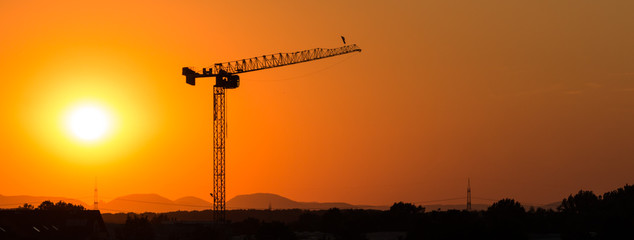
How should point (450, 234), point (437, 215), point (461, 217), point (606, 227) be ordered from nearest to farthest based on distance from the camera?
point (450, 234) < point (606, 227) < point (461, 217) < point (437, 215)

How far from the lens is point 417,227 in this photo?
167250mm

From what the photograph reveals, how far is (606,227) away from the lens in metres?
161

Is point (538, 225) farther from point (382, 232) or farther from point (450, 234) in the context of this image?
point (450, 234)

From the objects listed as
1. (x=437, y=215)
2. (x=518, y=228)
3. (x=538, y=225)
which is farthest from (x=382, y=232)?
(x=518, y=228)

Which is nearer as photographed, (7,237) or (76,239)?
(7,237)

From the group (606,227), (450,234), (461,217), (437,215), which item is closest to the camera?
(450,234)

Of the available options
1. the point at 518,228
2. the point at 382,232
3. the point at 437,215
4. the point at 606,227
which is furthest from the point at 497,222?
the point at 382,232

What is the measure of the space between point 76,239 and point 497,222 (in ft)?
263

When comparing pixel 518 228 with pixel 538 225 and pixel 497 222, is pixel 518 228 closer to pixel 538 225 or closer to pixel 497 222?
→ pixel 497 222

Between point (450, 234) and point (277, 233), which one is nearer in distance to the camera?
point (450, 234)

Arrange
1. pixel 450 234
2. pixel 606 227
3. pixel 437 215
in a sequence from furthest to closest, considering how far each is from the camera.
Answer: pixel 437 215 < pixel 606 227 < pixel 450 234

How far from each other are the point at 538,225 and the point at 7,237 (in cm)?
9295

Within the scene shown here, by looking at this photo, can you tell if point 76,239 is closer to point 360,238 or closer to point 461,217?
point 360,238

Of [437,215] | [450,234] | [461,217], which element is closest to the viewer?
[450,234]
